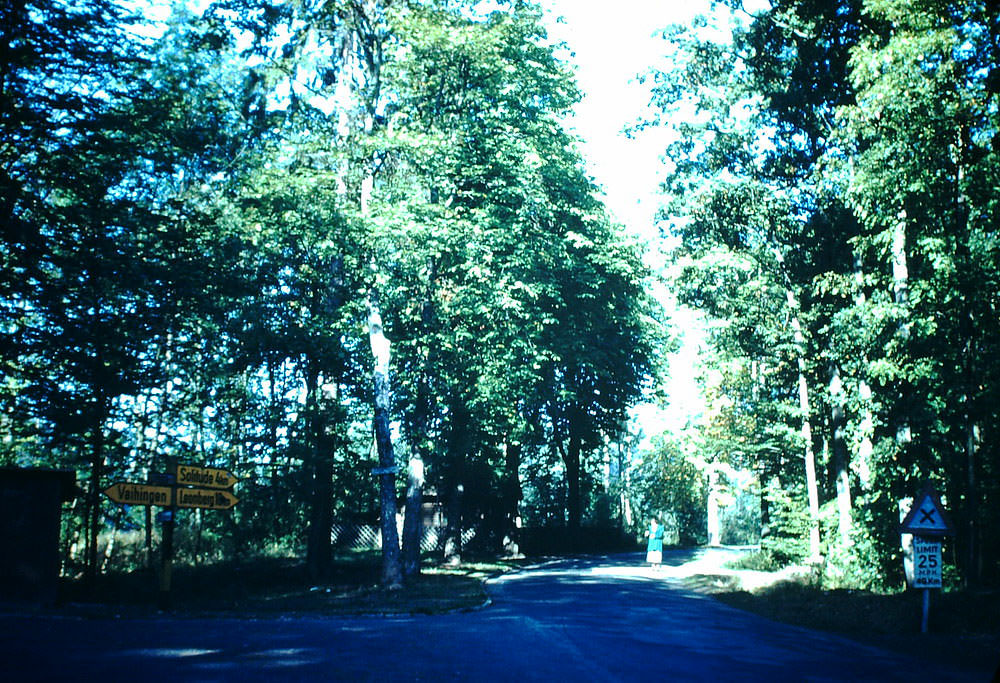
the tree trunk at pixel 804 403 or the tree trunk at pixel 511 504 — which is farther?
the tree trunk at pixel 511 504

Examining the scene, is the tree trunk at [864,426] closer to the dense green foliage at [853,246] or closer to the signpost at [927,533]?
the dense green foliage at [853,246]

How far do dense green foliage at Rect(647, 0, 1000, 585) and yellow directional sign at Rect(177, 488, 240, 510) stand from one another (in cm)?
1404

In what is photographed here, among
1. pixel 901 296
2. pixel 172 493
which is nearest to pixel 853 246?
pixel 901 296

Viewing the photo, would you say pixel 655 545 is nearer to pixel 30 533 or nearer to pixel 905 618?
pixel 905 618

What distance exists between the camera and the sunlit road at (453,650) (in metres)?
8.51

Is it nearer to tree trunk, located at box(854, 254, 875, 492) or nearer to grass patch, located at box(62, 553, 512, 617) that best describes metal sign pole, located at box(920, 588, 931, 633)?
tree trunk, located at box(854, 254, 875, 492)

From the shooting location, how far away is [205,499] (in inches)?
622

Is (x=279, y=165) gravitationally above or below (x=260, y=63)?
below

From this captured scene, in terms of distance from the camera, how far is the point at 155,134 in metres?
16.2

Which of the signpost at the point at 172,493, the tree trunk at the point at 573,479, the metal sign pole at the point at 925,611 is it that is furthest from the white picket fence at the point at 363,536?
the metal sign pole at the point at 925,611

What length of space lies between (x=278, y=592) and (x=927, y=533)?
15.6 metres

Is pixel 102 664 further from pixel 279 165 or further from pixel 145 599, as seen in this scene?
pixel 279 165

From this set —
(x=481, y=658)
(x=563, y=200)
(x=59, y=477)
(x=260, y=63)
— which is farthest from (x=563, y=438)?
(x=481, y=658)

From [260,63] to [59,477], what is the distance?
12367 millimetres
